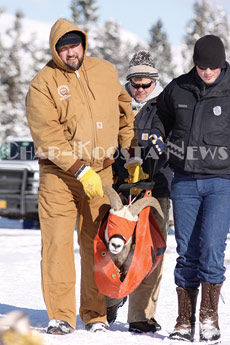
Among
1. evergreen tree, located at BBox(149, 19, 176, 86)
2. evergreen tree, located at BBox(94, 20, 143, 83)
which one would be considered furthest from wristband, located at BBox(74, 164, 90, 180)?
evergreen tree, located at BBox(149, 19, 176, 86)

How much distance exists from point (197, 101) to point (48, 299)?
1.79 metres

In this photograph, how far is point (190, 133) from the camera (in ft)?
14.1

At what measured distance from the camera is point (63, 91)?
459 cm

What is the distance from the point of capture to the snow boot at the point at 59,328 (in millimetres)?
4582

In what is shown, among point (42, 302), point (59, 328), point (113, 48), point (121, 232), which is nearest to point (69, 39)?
point (121, 232)

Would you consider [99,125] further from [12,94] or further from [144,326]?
[12,94]

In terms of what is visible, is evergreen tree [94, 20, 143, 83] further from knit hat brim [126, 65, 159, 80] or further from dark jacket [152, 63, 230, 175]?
dark jacket [152, 63, 230, 175]

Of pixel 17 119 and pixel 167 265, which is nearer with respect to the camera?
pixel 167 265

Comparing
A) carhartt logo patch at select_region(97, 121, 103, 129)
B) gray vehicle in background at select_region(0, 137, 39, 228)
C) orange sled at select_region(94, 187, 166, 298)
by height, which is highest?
carhartt logo patch at select_region(97, 121, 103, 129)

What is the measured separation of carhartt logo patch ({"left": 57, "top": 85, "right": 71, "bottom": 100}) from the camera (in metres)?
4.59

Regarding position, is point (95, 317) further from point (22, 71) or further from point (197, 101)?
point (22, 71)

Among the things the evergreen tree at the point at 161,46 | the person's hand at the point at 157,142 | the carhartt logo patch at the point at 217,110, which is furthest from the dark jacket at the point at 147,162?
the evergreen tree at the point at 161,46

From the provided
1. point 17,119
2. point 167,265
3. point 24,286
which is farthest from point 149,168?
point 17,119

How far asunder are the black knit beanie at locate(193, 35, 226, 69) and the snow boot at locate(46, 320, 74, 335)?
2.06 metres
